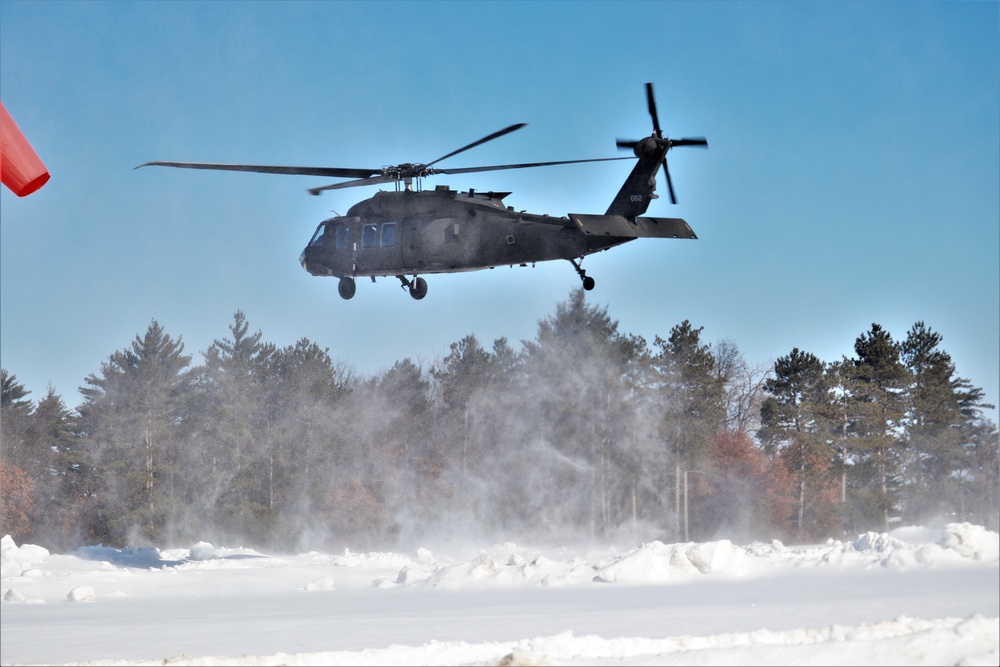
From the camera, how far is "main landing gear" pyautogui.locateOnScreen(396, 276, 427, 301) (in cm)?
1947

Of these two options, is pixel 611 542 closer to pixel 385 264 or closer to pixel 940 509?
pixel 940 509

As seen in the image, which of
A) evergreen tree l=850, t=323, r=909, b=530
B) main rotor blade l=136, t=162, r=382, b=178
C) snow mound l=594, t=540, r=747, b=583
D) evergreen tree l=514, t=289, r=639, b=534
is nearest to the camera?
snow mound l=594, t=540, r=747, b=583

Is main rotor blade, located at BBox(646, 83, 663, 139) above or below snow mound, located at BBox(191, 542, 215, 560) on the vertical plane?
above

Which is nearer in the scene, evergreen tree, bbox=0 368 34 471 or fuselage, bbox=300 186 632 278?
fuselage, bbox=300 186 632 278

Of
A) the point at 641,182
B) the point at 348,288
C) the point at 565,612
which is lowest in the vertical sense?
the point at 565,612

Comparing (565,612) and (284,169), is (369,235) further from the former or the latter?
(565,612)

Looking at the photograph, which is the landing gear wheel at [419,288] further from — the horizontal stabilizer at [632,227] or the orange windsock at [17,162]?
the orange windsock at [17,162]

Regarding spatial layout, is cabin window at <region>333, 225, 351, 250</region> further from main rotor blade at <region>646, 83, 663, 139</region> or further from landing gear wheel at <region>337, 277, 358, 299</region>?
main rotor blade at <region>646, 83, 663, 139</region>

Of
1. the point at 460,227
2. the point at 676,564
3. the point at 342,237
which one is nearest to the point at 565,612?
the point at 676,564

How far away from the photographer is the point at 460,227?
62.1 feet

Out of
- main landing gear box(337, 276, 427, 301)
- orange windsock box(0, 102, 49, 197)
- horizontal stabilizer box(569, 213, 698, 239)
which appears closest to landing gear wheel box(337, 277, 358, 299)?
main landing gear box(337, 276, 427, 301)

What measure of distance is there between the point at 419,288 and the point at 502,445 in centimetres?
1840

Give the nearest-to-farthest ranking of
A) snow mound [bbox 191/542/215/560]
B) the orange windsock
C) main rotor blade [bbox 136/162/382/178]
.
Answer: the orange windsock, main rotor blade [bbox 136/162/382/178], snow mound [bbox 191/542/215/560]

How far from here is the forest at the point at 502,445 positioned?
31.0 m
